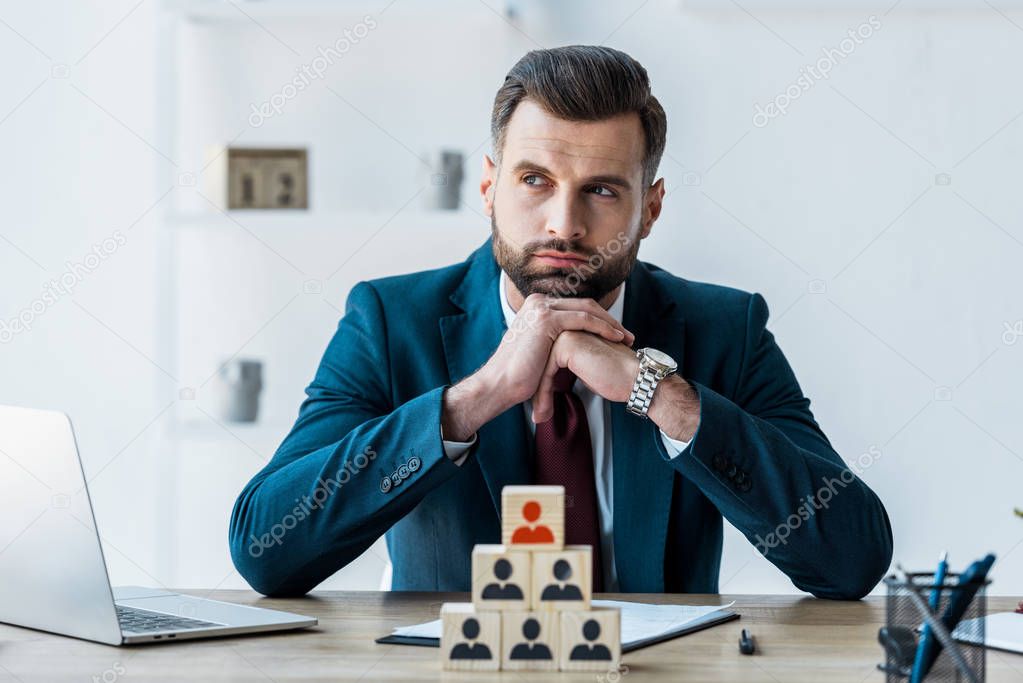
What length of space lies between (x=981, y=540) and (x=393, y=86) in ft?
6.69

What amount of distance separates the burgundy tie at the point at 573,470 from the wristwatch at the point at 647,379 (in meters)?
0.16


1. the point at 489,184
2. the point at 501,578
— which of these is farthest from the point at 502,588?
the point at 489,184

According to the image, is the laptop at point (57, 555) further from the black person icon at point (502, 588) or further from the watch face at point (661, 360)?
the watch face at point (661, 360)

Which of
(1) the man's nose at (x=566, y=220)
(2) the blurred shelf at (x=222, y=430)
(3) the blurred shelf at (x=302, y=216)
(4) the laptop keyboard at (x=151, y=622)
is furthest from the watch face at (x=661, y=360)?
(2) the blurred shelf at (x=222, y=430)

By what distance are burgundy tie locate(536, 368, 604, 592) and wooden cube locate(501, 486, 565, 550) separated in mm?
699

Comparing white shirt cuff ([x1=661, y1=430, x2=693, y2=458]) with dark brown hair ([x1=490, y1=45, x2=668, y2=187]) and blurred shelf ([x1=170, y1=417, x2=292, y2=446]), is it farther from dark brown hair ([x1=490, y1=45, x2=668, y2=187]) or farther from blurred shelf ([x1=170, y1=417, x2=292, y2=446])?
blurred shelf ([x1=170, y1=417, x2=292, y2=446])

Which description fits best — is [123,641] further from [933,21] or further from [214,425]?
[933,21]

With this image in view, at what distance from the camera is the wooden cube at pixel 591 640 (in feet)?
3.84

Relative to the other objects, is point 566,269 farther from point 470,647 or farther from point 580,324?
point 470,647

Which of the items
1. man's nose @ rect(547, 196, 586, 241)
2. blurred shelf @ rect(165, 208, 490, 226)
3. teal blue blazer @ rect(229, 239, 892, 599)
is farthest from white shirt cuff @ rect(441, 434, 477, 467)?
blurred shelf @ rect(165, 208, 490, 226)

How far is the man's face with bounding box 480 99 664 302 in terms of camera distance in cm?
194

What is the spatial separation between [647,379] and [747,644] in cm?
54

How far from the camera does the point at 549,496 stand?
1.18m

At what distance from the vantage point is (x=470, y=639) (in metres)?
1.19
